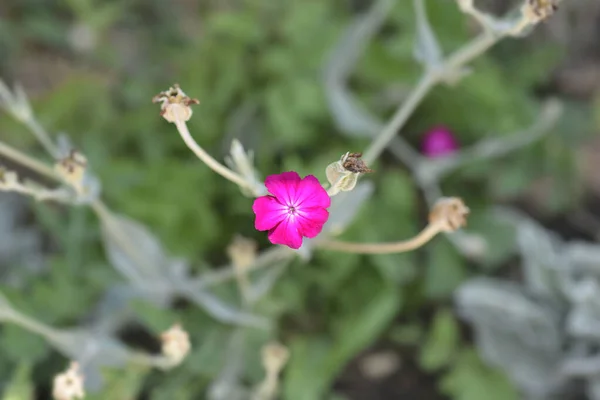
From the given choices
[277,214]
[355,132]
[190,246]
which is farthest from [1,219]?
[277,214]

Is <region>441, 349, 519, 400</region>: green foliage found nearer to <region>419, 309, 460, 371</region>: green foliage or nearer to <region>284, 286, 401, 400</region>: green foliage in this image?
<region>419, 309, 460, 371</region>: green foliage

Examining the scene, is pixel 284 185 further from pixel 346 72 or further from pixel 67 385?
pixel 346 72

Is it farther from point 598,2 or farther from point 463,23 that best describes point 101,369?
point 598,2

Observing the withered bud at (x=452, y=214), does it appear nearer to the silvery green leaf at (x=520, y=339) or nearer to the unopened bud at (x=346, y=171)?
the unopened bud at (x=346, y=171)

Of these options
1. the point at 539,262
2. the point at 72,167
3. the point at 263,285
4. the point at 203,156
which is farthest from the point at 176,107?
the point at 539,262

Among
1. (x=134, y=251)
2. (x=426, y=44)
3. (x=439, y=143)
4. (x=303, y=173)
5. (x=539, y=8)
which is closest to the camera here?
(x=539, y=8)


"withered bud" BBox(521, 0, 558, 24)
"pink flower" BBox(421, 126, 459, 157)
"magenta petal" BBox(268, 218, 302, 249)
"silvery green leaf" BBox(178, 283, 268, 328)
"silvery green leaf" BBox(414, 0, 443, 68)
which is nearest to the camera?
"magenta petal" BBox(268, 218, 302, 249)

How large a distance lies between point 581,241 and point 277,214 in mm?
857

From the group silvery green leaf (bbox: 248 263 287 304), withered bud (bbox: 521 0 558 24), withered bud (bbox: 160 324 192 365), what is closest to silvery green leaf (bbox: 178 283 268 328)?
silvery green leaf (bbox: 248 263 287 304)

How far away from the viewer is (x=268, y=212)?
52 cm

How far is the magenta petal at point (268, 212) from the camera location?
0.51 metres

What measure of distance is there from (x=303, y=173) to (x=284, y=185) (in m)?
0.47

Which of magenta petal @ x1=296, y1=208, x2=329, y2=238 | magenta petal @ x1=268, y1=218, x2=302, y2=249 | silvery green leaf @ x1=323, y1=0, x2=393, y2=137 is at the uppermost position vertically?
silvery green leaf @ x1=323, y1=0, x2=393, y2=137

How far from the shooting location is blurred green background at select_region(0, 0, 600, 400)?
990 mm
